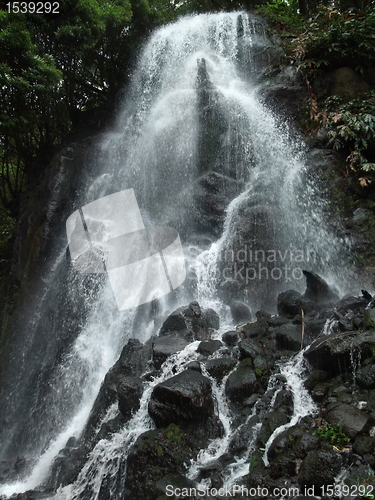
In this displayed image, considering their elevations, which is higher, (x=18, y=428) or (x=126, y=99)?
(x=126, y=99)

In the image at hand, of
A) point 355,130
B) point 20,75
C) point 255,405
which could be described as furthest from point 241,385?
point 20,75

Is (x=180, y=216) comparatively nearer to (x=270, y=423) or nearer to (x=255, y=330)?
(x=255, y=330)

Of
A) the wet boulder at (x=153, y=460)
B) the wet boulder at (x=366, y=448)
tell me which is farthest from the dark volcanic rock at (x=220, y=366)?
the wet boulder at (x=366, y=448)

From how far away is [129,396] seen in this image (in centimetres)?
511

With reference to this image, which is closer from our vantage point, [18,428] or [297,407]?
[297,407]

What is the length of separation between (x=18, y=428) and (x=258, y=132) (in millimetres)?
10336

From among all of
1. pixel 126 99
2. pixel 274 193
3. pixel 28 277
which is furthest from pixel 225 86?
pixel 28 277

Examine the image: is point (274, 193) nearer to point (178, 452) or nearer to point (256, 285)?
point (256, 285)

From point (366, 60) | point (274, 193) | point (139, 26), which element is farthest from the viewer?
point (139, 26)

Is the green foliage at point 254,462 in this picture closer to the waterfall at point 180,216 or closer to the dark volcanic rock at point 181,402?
the waterfall at point 180,216

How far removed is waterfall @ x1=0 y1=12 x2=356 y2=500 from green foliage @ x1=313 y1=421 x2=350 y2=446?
4.98ft

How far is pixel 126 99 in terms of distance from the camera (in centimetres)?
1383

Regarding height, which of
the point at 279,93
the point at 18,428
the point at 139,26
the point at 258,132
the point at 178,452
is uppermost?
the point at 139,26

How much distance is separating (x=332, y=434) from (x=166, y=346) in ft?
10.4
